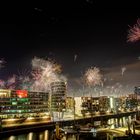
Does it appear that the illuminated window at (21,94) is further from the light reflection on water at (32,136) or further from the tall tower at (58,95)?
the light reflection on water at (32,136)

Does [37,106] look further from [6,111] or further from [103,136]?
[103,136]

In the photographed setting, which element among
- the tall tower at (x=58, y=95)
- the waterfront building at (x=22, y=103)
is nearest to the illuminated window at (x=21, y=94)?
the waterfront building at (x=22, y=103)

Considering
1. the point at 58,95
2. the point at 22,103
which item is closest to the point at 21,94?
the point at 22,103

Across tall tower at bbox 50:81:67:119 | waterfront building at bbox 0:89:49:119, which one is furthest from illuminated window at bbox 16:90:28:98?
tall tower at bbox 50:81:67:119

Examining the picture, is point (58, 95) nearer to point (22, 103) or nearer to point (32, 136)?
point (22, 103)

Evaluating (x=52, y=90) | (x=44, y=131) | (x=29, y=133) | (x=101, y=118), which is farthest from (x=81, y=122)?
(x=52, y=90)

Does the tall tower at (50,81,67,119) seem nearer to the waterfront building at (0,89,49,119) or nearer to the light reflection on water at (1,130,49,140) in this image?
the waterfront building at (0,89,49,119)

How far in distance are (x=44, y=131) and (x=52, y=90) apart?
104957 millimetres

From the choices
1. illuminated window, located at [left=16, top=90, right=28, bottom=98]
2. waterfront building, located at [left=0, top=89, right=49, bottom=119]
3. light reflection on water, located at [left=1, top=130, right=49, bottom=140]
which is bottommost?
light reflection on water, located at [left=1, top=130, right=49, bottom=140]

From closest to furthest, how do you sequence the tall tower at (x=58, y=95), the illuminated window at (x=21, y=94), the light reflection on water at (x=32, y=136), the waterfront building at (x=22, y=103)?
the light reflection on water at (x=32, y=136)
the waterfront building at (x=22, y=103)
the illuminated window at (x=21, y=94)
the tall tower at (x=58, y=95)

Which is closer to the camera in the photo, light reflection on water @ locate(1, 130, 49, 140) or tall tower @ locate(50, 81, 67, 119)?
light reflection on water @ locate(1, 130, 49, 140)

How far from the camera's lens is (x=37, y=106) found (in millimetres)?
163500

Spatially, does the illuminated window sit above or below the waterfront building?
above

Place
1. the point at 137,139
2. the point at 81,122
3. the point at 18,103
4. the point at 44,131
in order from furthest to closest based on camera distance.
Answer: the point at 18,103
the point at 81,122
the point at 44,131
the point at 137,139
